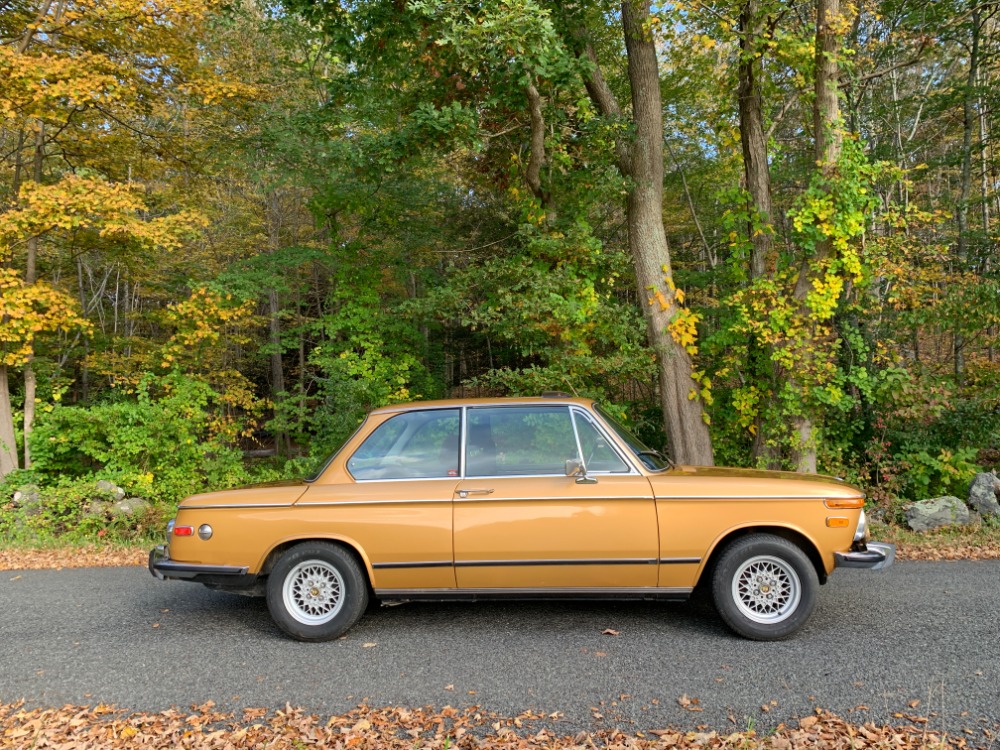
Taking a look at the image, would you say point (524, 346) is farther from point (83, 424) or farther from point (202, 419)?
point (83, 424)

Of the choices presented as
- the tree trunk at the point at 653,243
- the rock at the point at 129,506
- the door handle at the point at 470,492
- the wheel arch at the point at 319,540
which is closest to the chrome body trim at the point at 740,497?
the door handle at the point at 470,492

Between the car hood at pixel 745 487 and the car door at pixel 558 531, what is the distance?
17 centimetres

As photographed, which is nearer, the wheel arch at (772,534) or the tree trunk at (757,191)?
the wheel arch at (772,534)

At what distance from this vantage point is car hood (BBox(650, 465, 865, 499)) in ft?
14.5

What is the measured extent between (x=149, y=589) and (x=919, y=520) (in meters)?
8.60

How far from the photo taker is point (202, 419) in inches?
419

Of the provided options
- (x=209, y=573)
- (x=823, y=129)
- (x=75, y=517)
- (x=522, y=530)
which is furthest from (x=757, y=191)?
(x=75, y=517)

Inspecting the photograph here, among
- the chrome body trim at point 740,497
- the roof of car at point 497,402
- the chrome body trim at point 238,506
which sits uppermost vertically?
the roof of car at point 497,402

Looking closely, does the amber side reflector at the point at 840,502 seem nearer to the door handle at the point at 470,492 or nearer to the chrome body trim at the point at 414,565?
the door handle at the point at 470,492

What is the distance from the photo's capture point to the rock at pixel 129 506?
9.27 meters

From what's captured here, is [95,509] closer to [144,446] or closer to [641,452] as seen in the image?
[144,446]

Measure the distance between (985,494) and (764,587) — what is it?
5.96 meters

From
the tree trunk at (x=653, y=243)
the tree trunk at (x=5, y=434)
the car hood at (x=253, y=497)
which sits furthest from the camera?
the tree trunk at (x=5, y=434)

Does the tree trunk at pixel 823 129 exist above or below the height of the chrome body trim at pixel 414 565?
above
